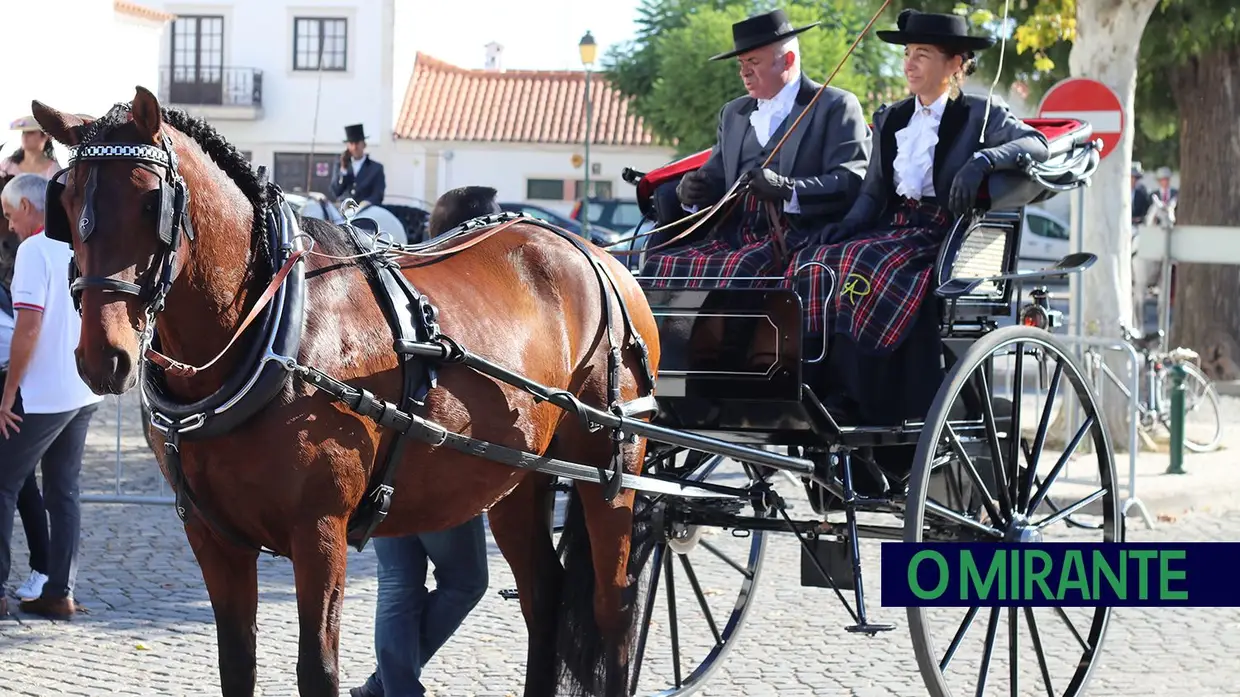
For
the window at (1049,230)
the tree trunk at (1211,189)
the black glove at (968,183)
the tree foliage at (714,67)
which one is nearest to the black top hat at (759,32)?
the black glove at (968,183)

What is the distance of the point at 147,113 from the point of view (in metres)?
3.67

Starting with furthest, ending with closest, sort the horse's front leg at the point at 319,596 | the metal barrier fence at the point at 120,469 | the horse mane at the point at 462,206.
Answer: the metal barrier fence at the point at 120,469
the horse mane at the point at 462,206
the horse's front leg at the point at 319,596

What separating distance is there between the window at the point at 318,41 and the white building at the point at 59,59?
1940 centimetres

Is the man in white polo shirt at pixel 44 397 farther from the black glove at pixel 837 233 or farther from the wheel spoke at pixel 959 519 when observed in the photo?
the wheel spoke at pixel 959 519

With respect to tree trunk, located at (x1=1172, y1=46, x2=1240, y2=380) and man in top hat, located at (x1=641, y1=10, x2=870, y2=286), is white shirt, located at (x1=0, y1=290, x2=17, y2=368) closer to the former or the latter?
man in top hat, located at (x1=641, y1=10, x2=870, y2=286)

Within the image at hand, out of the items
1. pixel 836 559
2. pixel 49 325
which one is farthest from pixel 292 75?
pixel 836 559

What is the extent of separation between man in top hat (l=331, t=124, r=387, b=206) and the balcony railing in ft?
88.4

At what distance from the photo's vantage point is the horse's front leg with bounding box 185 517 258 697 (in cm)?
413

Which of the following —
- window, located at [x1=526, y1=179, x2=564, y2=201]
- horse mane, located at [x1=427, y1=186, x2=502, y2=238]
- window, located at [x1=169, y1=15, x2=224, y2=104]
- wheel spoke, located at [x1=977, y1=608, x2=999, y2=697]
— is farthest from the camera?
window, located at [x1=526, y1=179, x2=564, y2=201]

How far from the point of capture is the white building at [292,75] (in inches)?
1715

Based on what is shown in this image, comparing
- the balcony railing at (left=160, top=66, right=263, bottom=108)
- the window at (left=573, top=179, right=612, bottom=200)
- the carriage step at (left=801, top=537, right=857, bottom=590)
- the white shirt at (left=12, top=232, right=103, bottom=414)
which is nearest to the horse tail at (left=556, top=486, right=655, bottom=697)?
the carriage step at (left=801, top=537, right=857, bottom=590)

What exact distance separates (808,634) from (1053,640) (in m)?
1.01

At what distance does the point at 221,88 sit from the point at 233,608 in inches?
1636

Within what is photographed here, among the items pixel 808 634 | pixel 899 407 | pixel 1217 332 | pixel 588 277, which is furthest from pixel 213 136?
pixel 1217 332
